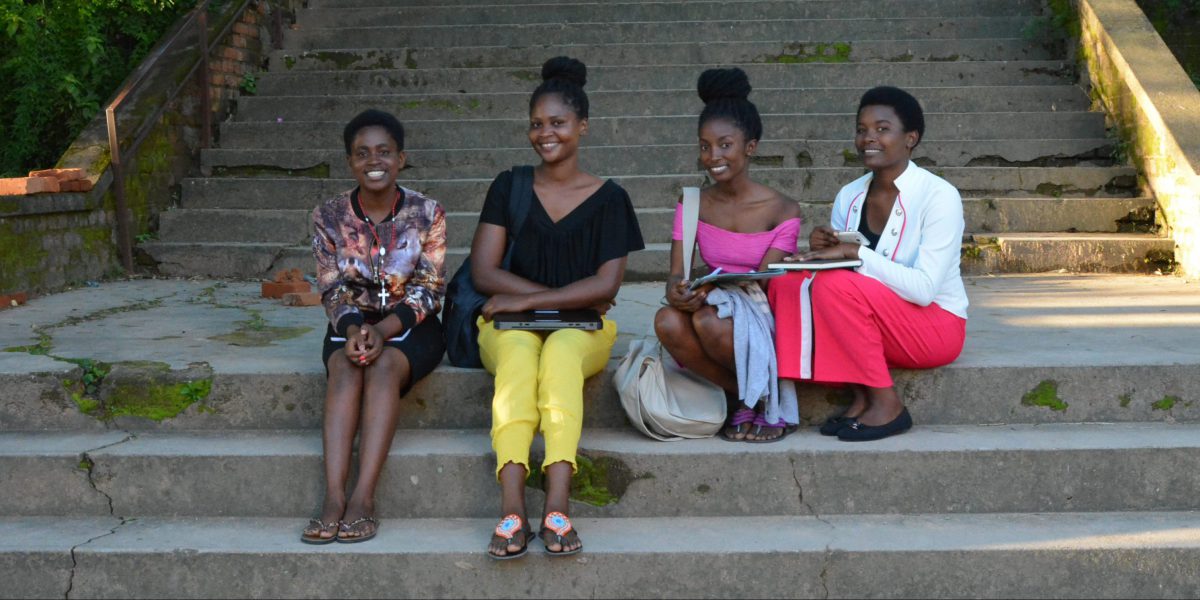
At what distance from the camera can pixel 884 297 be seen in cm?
368

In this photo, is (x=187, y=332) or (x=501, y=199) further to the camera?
(x=187, y=332)

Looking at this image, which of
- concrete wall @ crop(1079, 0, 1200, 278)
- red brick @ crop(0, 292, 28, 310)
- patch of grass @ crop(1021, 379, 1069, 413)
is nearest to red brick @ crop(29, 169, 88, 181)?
red brick @ crop(0, 292, 28, 310)

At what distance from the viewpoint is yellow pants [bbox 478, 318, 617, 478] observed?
339cm

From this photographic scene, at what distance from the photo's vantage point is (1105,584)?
10.8 feet

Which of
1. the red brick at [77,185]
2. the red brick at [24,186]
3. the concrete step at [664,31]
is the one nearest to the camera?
the red brick at [24,186]

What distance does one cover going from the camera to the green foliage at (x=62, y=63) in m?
7.35

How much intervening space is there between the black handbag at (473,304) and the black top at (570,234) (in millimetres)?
23

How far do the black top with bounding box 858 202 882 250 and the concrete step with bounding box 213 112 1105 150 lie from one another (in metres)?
3.44

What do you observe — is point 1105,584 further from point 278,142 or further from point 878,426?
point 278,142

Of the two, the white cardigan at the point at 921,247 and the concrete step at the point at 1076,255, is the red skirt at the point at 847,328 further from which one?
the concrete step at the point at 1076,255

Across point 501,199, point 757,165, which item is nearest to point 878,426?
point 501,199

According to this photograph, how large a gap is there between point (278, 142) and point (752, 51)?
353 centimetres

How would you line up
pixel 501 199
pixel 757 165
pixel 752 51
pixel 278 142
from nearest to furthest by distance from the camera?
pixel 501 199, pixel 757 165, pixel 278 142, pixel 752 51

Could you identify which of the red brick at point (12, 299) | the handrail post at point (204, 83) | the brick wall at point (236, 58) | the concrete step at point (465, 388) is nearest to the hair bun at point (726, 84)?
the concrete step at point (465, 388)
